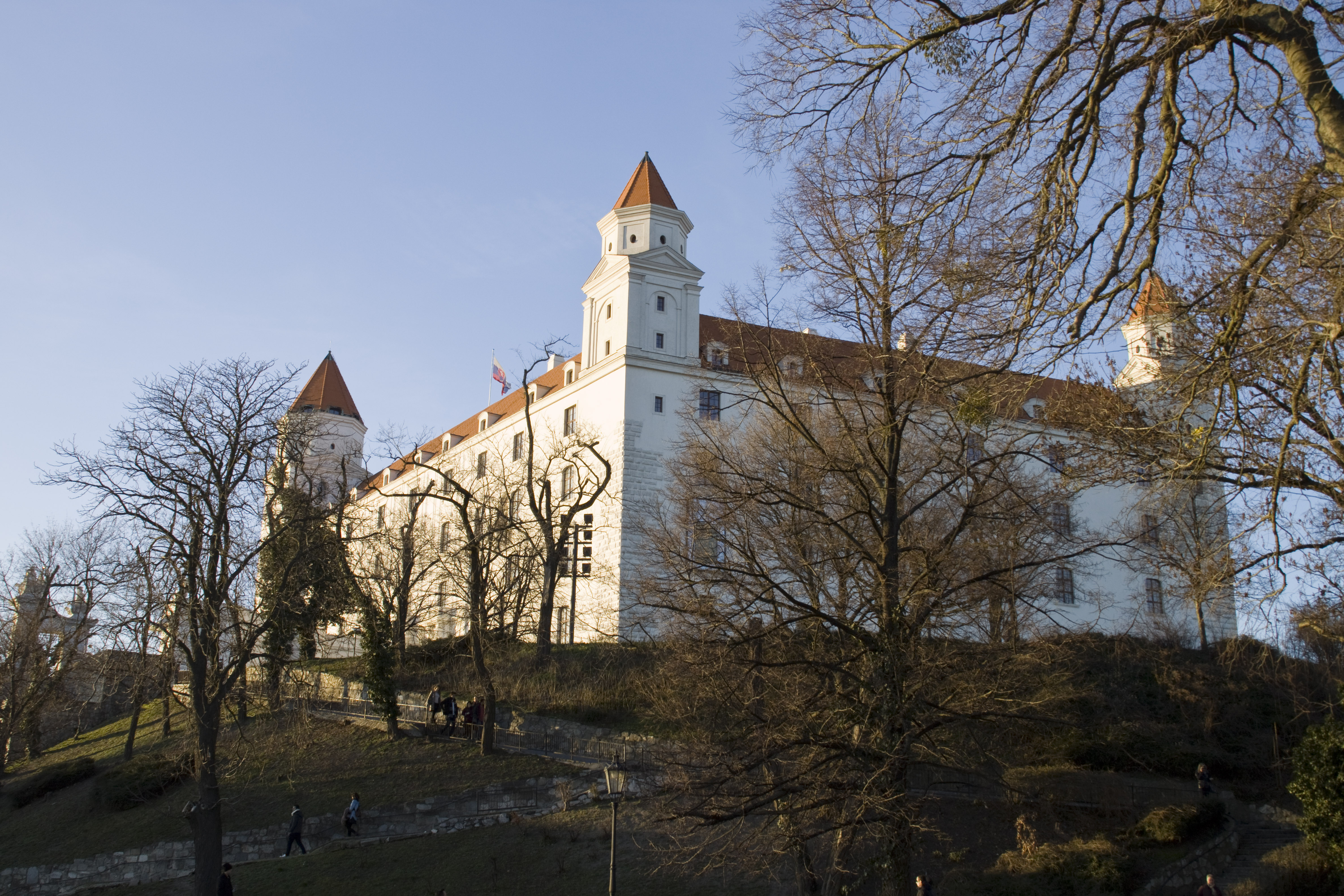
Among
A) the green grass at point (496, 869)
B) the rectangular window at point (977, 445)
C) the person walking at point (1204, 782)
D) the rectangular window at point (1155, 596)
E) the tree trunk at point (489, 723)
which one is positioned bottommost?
the green grass at point (496, 869)

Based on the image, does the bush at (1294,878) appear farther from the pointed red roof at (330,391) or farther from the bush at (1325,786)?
the pointed red roof at (330,391)

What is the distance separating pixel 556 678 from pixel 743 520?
16999mm

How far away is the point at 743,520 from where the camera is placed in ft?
Result: 49.9

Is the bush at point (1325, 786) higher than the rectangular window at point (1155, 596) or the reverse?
the reverse

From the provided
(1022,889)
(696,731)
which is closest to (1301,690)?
(1022,889)

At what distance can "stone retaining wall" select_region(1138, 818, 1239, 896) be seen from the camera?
728 inches

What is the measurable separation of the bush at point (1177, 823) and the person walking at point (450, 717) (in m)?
16.6

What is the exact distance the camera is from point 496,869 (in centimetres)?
2017

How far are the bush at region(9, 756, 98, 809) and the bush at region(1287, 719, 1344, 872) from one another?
31264 mm

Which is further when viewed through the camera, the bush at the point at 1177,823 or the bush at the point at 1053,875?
the bush at the point at 1177,823

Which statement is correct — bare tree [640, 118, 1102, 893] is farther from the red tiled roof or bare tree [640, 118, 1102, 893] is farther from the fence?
the red tiled roof

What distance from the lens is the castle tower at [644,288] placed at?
42188mm

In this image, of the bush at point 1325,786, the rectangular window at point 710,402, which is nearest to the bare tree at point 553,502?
the rectangular window at point 710,402

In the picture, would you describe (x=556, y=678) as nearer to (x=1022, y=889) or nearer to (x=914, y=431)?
(x=1022, y=889)
